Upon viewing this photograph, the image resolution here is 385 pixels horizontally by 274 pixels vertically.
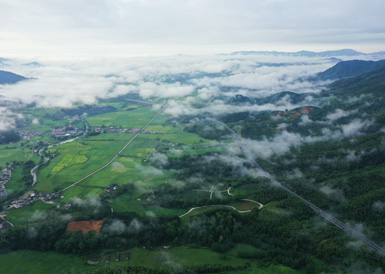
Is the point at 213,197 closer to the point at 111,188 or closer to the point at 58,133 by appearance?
the point at 111,188

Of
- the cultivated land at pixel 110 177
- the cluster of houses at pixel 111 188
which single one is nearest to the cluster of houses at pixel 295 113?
the cultivated land at pixel 110 177

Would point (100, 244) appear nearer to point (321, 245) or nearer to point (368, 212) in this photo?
point (321, 245)

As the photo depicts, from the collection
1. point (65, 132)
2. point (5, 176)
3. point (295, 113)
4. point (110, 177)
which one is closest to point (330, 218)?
point (110, 177)

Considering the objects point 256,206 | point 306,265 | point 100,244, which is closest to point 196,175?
point 256,206

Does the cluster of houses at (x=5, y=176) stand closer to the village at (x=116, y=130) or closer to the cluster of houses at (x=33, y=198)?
the cluster of houses at (x=33, y=198)

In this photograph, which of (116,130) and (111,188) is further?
(116,130)
